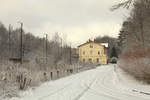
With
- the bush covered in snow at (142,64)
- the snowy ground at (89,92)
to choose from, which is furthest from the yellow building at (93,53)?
the snowy ground at (89,92)

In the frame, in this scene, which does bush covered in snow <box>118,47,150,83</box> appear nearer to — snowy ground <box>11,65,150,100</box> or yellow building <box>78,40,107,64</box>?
snowy ground <box>11,65,150,100</box>

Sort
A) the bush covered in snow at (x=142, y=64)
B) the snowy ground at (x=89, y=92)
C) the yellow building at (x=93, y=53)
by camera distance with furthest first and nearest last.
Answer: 1. the yellow building at (x=93, y=53)
2. the bush covered in snow at (x=142, y=64)
3. the snowy ground at (x=89, y=92)

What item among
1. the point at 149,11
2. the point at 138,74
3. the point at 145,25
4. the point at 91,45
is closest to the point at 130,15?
the point at 145,25

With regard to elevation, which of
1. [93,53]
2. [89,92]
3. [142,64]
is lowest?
[89,92]

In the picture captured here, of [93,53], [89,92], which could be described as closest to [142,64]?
[89,92]

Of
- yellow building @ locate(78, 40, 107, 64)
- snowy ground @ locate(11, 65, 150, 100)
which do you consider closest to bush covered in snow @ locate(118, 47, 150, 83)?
snowy ground @ locate(11, 65, 150, 100)

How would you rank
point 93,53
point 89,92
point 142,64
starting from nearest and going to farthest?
point 89,92 → point 142,64 → point 93,53

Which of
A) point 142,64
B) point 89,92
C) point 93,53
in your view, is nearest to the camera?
point 89,92

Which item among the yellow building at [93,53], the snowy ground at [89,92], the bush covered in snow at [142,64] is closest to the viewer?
the snowy ground at [89,92]

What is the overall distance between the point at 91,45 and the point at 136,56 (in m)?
67.2

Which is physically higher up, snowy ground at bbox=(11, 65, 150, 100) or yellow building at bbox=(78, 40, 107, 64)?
yellow building at bbox=(78, 40, 107, 64)

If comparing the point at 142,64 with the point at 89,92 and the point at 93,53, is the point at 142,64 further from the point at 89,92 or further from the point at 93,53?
the point at 93,53

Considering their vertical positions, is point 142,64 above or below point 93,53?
below

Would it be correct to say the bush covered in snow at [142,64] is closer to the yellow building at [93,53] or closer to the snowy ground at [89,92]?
the snowy ground at [89,92]
